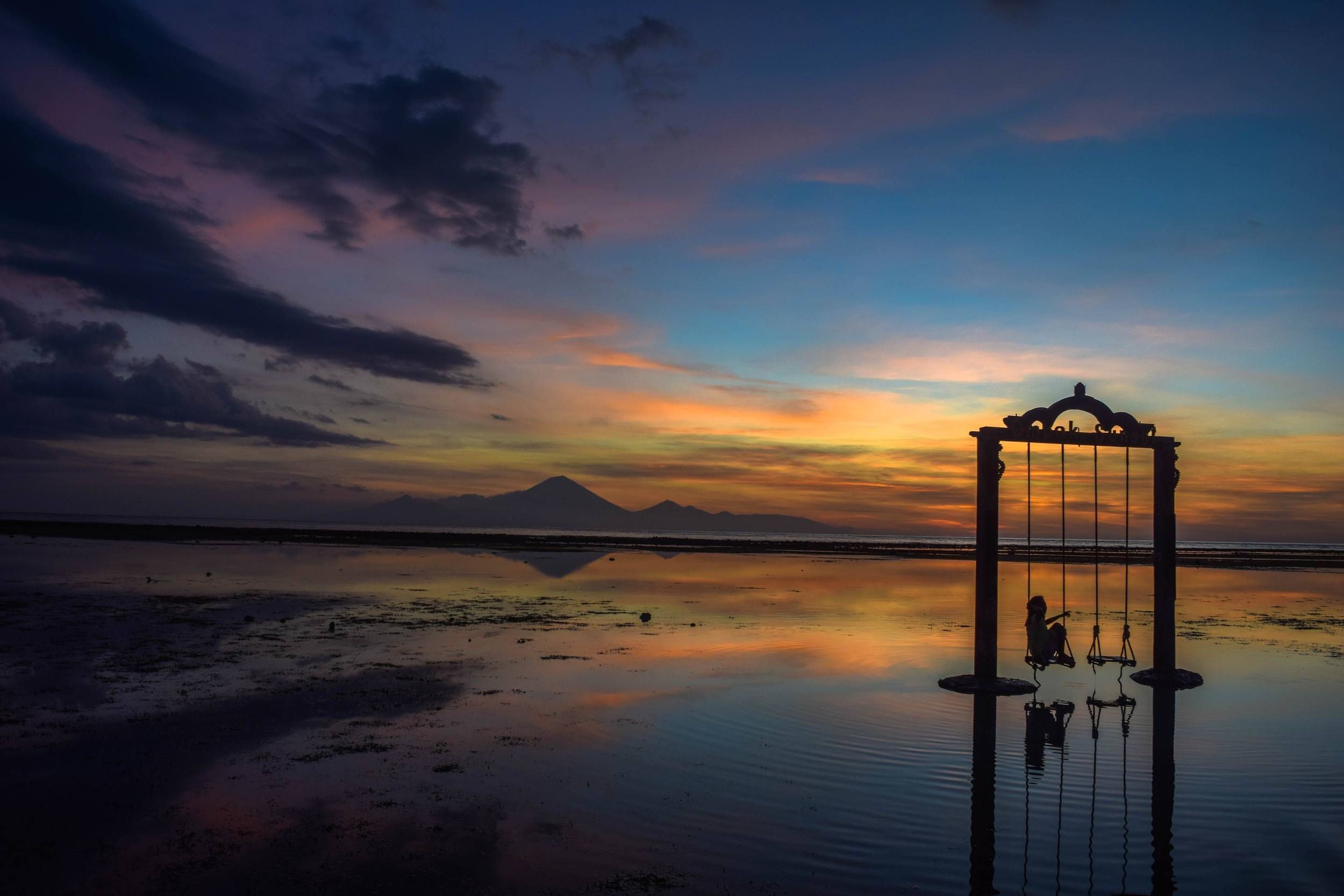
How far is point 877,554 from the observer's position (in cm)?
9088

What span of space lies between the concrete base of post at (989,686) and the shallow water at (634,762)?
470 millimetres

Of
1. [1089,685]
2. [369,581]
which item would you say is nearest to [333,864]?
[1089,685]

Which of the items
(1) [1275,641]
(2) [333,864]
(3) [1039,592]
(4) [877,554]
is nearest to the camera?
(2) [333,864]

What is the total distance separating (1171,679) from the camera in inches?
740

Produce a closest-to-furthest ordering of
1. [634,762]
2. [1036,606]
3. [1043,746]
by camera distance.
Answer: [634,762] → [1043,746] → [1036,606]

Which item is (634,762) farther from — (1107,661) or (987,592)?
(1107,661)

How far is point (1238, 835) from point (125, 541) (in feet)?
303

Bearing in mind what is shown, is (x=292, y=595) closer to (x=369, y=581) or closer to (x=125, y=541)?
(x=369, y=581)

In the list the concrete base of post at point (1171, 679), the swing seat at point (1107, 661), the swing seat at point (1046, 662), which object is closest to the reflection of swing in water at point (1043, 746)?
the swing seat at point (1046, 662)

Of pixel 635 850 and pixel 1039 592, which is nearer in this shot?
pixel 635 850

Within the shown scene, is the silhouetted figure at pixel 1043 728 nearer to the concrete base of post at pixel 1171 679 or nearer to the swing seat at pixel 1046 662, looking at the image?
the swing seat at pixel 1046 662

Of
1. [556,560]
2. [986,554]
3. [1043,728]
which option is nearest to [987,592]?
[986,554]

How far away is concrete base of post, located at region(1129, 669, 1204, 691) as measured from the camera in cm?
1867

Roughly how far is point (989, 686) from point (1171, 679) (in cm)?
456
